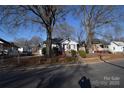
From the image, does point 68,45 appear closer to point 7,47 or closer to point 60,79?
point 7,47

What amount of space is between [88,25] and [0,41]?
1755 centimetres

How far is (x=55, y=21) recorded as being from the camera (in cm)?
3422

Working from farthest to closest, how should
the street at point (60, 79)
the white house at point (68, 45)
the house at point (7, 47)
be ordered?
the white house at point (68, 45) → the house at point (7, 47) → the street at point (60, 79)

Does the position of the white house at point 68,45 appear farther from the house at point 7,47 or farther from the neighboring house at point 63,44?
the house at point 7,47

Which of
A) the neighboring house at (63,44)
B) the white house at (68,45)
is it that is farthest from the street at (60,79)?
the white house at (68,45)

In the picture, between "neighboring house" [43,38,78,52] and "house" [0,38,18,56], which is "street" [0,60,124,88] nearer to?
"house" [0,38,18,56]

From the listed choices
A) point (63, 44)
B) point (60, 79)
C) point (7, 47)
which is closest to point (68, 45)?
point (63, 44)

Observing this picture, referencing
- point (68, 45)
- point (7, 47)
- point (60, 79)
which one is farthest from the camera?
point (68, 45)

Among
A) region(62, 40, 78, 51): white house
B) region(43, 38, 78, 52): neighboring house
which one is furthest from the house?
region(62, 40, 78, 51): white house

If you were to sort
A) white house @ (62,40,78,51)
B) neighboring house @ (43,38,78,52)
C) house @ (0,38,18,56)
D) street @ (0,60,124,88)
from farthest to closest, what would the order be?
white house @ (62,40,78,51) → neighboring house @ (43,38,78,52) → house @ (0,38,18,56) → street @ (0,60,124,88)

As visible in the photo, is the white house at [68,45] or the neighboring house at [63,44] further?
the white house at [68,45]

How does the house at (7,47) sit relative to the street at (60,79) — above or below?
above

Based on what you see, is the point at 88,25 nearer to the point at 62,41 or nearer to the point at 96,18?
the point at 96,18

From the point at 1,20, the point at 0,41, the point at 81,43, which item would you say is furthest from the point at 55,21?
the point at 81,43
